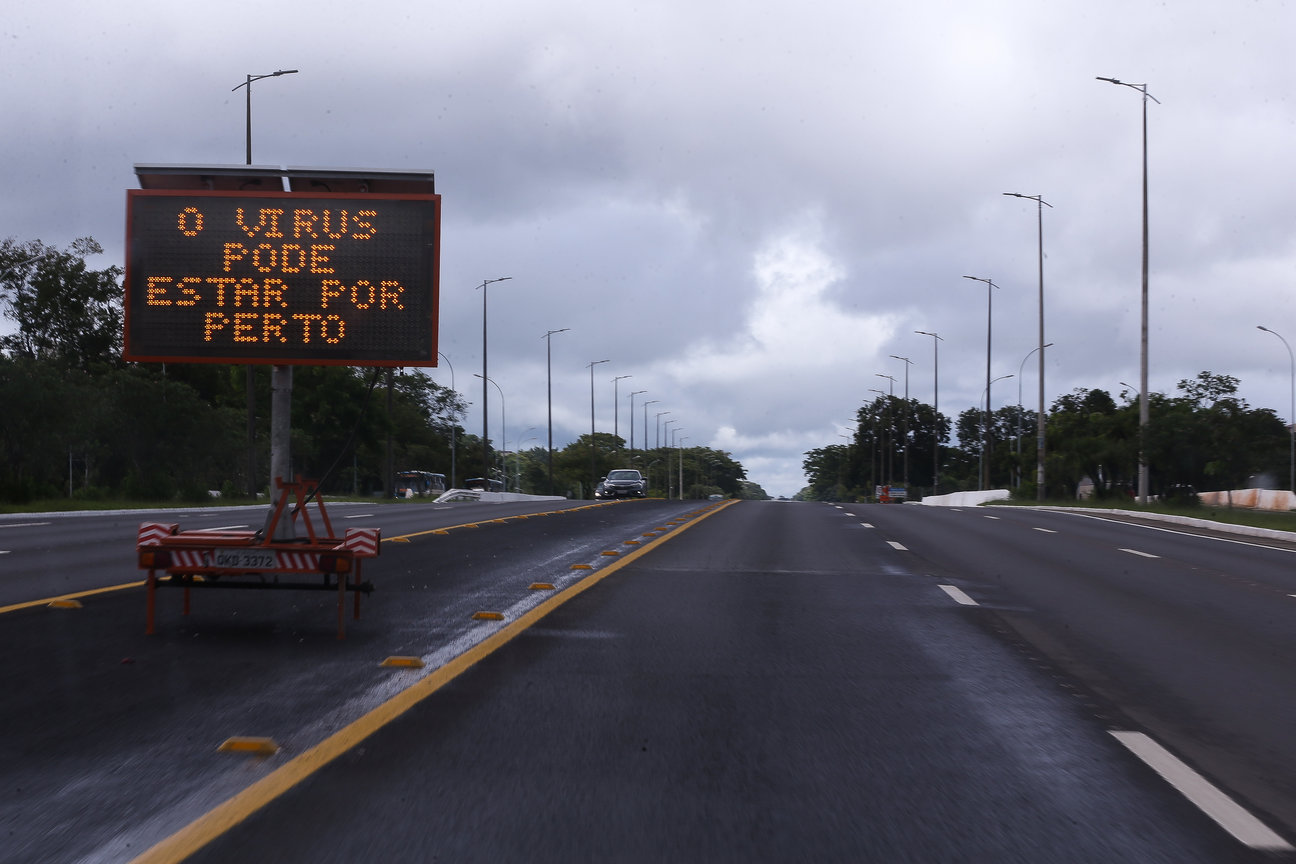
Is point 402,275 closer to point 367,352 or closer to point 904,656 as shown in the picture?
point 367,352

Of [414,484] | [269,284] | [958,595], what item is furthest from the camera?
[414,484]

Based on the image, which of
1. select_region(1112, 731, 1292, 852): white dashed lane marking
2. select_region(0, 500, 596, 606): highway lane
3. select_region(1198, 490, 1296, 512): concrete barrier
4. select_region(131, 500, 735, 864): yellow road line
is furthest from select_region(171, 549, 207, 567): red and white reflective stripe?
select_region(1198, 490, 1296, 512): concrete barrier

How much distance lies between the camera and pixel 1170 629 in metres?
10.5

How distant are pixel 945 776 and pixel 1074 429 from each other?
80.5 m

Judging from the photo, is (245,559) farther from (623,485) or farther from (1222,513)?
(623,485)

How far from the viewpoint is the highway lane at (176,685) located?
4.77m

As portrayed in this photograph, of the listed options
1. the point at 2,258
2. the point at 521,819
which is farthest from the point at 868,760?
the point at 2,258

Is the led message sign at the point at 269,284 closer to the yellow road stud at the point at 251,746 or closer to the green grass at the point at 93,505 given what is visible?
the yellow road stud at the point at 251,746

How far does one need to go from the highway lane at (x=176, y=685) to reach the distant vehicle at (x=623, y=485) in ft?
148

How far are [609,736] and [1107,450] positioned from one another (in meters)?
59.3

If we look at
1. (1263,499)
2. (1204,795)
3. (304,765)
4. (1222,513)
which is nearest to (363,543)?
(304,765)

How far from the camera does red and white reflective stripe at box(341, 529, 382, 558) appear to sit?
9.01 m

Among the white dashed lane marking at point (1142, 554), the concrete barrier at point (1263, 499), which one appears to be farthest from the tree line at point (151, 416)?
the concrete barrier at point (1263, 499)

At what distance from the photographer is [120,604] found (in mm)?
10469
